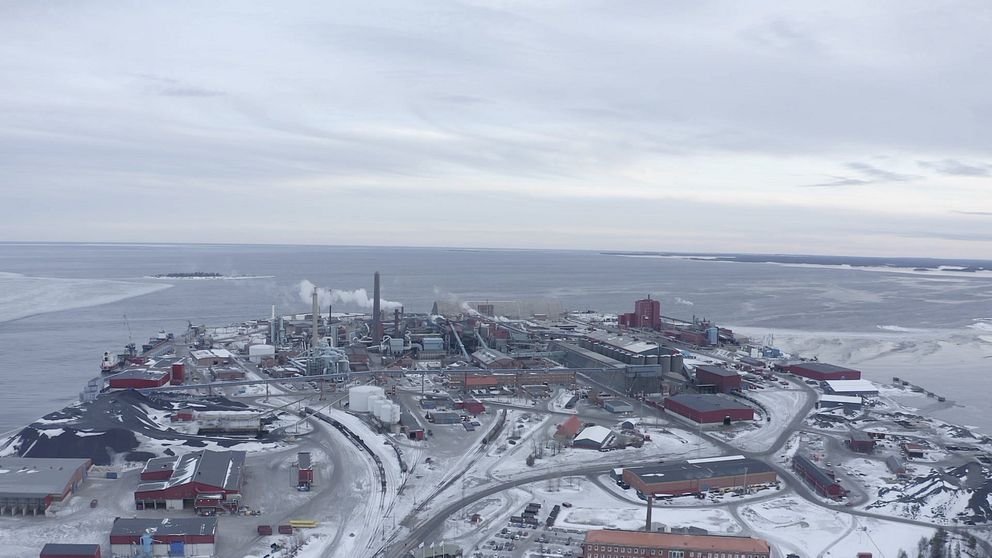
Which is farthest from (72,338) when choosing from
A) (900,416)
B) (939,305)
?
(939,305)

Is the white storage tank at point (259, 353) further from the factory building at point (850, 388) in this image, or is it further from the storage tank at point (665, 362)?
the factory building at point (850, 388)

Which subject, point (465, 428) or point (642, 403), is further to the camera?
point (642, 403)

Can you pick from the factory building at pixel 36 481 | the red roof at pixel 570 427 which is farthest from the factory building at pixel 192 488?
the red roof at pixel 570 427

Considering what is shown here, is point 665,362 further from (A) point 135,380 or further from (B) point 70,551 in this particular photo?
(B) point 70,551

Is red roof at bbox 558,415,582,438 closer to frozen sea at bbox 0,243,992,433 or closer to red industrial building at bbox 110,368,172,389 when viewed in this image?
frozen sea at bbox 0,243,992,433

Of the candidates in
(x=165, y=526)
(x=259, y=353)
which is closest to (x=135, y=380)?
(x=259, y=353)

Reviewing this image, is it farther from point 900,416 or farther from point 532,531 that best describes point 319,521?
point 900,416
